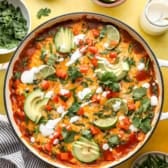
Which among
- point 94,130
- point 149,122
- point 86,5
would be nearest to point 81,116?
point 94,130

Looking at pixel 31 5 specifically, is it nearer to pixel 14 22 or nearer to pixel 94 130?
pixel 14 22

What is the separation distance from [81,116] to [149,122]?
0.26 metres

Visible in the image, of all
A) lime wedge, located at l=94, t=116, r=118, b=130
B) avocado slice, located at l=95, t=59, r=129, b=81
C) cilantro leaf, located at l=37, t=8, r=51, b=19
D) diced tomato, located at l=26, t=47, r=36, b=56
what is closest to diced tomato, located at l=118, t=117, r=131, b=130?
lime wedge, located at l=94, t=116, r=118, b=130

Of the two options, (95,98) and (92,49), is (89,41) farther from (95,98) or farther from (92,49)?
(95,98)

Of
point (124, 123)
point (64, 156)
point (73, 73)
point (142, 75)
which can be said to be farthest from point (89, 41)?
point (64, 156)

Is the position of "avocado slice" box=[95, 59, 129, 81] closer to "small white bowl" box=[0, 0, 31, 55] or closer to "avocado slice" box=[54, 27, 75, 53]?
"avocado slice" box=[54, 27, 75, 53]

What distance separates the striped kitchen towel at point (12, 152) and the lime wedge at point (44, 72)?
8.6 inches

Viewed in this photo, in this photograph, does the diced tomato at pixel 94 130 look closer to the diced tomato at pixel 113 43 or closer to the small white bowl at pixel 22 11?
the diced tomato at pixel 113 43

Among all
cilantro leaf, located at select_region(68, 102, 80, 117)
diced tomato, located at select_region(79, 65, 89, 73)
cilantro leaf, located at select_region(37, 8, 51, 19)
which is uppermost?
cilantro leaf, located at select_region(37, 8, 51, 19)

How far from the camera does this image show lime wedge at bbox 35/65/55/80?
2740 mm

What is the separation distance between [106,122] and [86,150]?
132 millimetres

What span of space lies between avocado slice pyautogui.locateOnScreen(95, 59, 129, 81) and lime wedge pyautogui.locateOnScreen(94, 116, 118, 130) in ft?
0.51

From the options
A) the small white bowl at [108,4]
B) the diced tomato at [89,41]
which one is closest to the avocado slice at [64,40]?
the diced tomato at [89,41]

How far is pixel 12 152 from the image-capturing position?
2.79 metres
